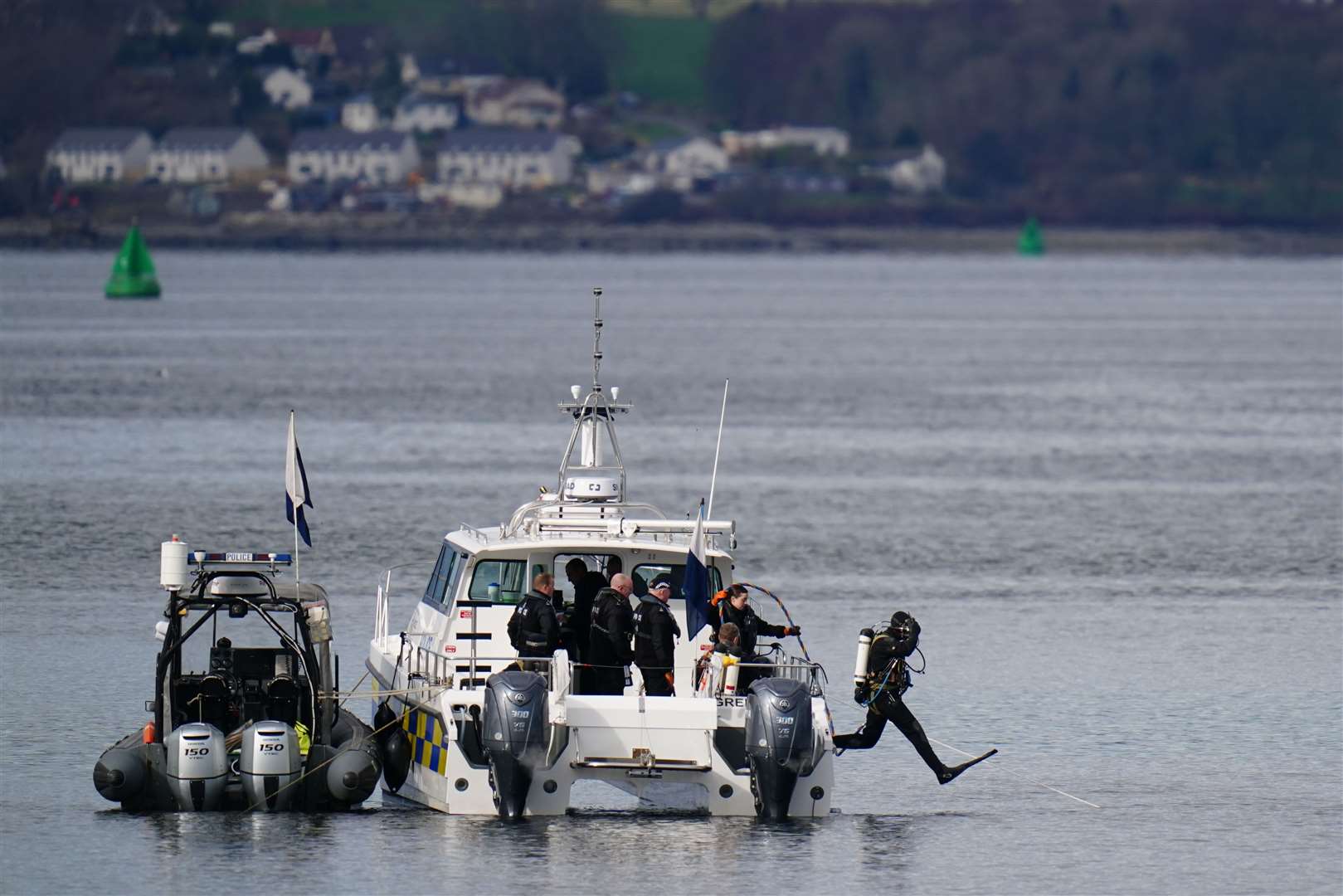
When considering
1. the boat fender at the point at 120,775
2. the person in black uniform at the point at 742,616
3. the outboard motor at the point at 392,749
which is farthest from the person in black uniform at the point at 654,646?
the boat fender at the point at 120,775

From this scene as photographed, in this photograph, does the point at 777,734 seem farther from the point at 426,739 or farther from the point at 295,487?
the point at 295,487

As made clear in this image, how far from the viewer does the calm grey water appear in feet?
75.0

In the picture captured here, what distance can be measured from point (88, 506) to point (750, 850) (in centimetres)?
3127

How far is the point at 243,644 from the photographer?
114 ft

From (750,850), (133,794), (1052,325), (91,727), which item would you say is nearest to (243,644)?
(91,727)

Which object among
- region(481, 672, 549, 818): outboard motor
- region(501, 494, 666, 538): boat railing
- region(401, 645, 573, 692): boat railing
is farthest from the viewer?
region(501, 494, 666, 538): boat railing

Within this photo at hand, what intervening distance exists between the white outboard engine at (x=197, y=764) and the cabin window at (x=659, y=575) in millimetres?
4563

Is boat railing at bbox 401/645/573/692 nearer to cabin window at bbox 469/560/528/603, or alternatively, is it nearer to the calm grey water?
cabin window at bbox 469/560/528/603

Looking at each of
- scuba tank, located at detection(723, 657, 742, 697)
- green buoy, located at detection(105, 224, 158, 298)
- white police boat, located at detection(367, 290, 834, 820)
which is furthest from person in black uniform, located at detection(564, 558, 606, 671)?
green buoy, located at detection(105, 224, 158, 298)

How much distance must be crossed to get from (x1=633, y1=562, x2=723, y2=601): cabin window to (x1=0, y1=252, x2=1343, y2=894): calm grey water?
7.76ft

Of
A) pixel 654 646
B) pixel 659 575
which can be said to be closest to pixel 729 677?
pixel 654 646

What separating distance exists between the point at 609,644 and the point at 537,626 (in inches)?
29.0

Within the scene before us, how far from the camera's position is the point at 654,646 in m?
23.1

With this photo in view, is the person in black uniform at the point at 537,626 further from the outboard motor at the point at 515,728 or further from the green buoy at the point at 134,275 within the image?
the green buoy at the point at 134,275
